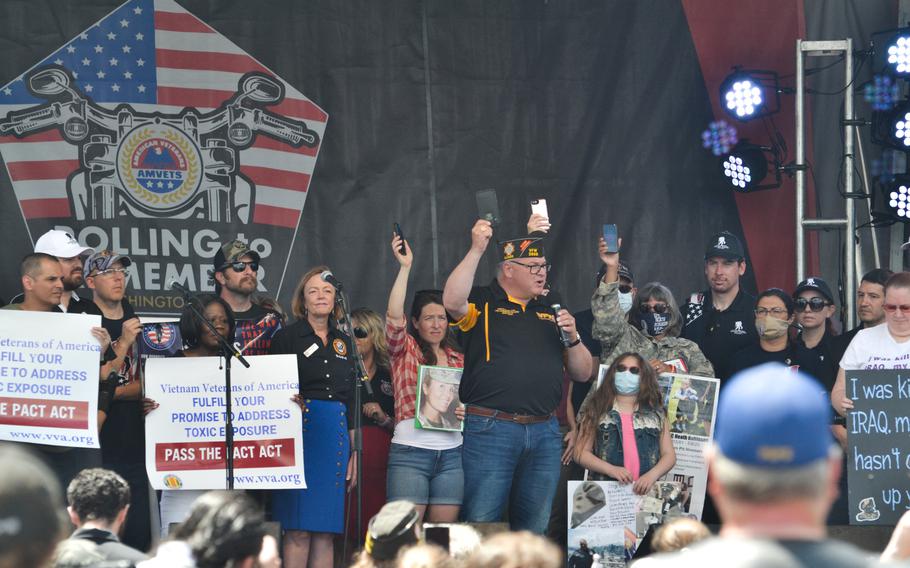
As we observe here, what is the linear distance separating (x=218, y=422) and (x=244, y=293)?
0.91 metres

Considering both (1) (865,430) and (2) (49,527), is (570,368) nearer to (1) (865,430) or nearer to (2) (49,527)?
(1) (865,430)

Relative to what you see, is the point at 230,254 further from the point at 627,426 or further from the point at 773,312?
the point at 773,312

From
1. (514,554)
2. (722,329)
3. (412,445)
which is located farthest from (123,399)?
(514,554)

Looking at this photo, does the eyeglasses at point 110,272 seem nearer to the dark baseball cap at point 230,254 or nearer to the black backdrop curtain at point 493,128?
the dark baseball cap at point 230,254

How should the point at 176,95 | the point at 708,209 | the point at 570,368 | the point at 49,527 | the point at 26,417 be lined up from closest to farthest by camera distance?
1. the point at 49,527
2. the point at 26,417
3. the point at 570,368
4. the point at 176,95
5. the point at 708,209

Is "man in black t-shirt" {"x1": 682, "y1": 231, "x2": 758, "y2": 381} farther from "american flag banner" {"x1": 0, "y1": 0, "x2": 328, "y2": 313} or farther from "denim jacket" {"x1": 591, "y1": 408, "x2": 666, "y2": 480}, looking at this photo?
"american flag banner" {"x1": 0, "y1": 0, "x2": 328, "y2": 313}

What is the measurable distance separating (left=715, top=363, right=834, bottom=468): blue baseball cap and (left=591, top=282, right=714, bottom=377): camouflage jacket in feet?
16.2

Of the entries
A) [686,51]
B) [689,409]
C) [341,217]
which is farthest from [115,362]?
[686,51]

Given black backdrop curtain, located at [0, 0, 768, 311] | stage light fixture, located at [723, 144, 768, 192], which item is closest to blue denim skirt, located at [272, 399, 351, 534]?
black backdrop curtain, located at [0, 0, 768, 311]

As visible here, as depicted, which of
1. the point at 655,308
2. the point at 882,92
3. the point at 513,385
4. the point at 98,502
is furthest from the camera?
the point at 882,92

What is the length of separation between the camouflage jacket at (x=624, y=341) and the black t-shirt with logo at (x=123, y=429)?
258 cm

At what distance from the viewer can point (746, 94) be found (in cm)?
786

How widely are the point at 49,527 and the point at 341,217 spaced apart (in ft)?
19.6

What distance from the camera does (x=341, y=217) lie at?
7879 mm
